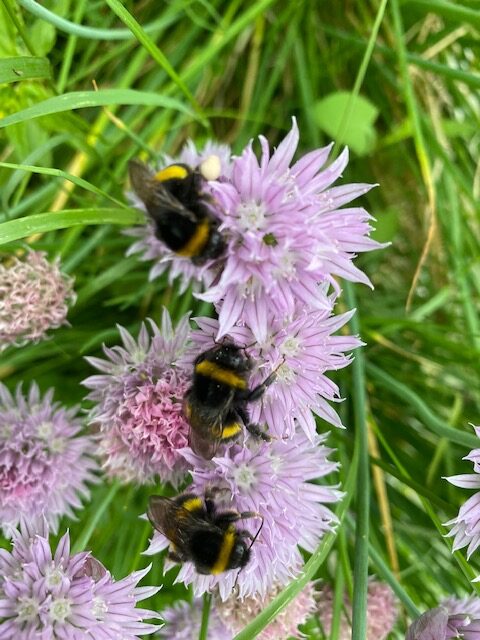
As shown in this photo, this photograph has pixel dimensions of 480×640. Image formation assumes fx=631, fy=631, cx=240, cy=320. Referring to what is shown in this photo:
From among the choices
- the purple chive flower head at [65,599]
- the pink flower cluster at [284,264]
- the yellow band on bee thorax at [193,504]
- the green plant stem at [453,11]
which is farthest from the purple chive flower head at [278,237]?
the green plant stem at [453,11]

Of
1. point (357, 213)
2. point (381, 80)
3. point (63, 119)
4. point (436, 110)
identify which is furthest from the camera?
point (381, 80)

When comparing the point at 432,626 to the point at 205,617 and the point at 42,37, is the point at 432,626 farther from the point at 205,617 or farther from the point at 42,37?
the point at 42,37

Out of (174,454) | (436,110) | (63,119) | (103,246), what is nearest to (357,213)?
(174,454)

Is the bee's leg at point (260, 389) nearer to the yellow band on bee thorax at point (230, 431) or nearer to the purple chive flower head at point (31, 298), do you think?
the yellow band on bee thorax at point (230, 431)

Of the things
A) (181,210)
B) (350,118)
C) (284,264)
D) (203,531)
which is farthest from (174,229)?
(350,118)

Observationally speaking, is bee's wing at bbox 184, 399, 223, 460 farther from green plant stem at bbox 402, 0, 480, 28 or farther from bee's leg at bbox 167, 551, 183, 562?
green plant stem at bbox 402, 0, 480, 28

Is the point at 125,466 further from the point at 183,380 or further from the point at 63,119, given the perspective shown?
the point at 63,119

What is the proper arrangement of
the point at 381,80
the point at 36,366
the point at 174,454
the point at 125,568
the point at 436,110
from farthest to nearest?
the point at 381,80 < the point at 436,110 < the point at 36,366 < the point at 125,568 < the point at 174,454
